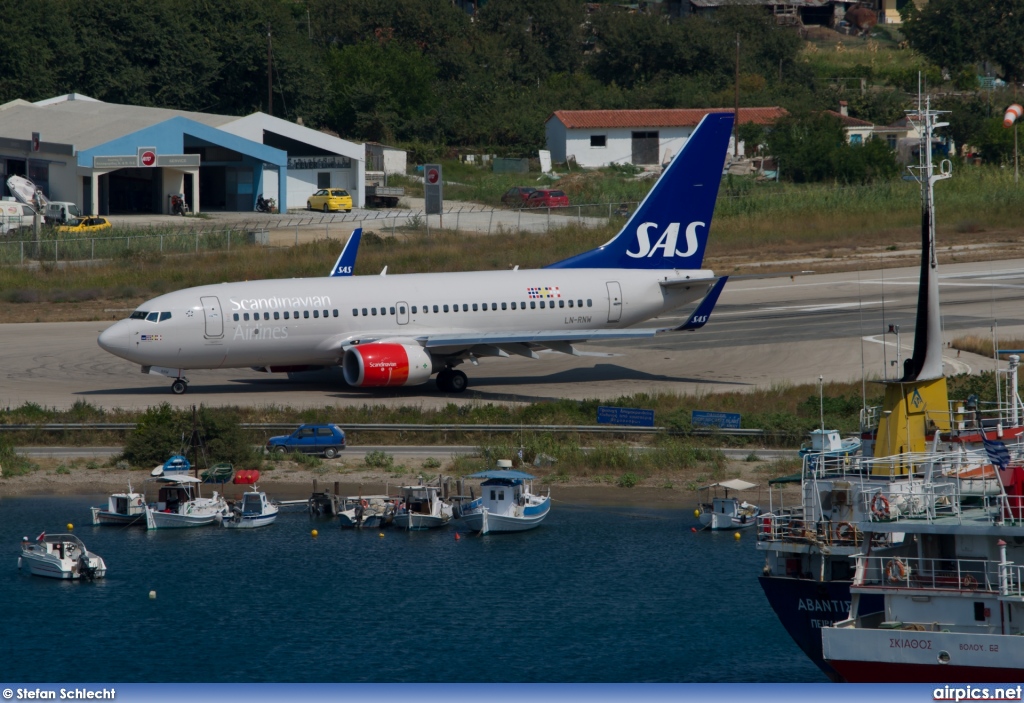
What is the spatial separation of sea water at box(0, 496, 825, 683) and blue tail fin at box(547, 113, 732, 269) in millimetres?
18677

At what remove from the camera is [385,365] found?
58.4 metres

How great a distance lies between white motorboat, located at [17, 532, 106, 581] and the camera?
Result: 42.0 metres

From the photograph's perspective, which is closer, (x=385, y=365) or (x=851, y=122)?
(x=385, y=365)

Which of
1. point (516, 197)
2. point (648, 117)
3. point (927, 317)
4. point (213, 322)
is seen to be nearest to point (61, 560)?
point (213, 322)

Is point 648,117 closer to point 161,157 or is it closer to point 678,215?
point 161,157

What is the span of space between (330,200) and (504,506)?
3169 inches

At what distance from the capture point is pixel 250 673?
3472 cm

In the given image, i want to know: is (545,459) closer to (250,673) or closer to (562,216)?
(250,673)

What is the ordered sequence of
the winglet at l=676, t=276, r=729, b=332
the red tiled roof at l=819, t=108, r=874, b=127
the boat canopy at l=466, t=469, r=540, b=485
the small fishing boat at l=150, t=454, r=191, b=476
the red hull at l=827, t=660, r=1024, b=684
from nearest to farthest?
the red hull at l=827, t=660, r=1024, b=684
the boat canopy at l=466, t=469, r=540, b=485
the small fishing boat at l=150, t=454, r=191, b=476
the winglet at l=676, t=276, r=729, b=332
the red tiled roof at l=819, t=108, r=874, b=127

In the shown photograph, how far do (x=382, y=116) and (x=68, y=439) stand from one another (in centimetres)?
10290

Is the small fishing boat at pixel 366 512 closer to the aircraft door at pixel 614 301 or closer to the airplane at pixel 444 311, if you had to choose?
the airplane at pixel 444 311

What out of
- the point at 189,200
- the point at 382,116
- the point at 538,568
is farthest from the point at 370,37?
the point at 538,568

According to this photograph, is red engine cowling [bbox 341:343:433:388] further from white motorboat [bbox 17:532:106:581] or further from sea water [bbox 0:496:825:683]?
white motorboat [bbox 17:532:106:581]

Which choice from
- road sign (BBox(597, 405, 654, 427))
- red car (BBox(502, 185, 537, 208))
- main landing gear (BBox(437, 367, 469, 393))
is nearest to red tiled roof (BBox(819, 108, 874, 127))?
red car (BBox(502, 185, 537, 208))
